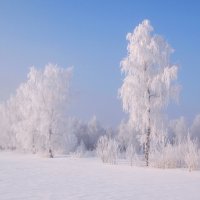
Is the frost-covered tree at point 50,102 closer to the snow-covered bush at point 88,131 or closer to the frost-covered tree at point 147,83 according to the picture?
the frost-covered tree at point 147,83

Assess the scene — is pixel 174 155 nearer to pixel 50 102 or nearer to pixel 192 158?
pixel 192 158

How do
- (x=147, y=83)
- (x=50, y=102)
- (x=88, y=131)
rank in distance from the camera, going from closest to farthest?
(x=147, y=83) → (x=50, y=102) → (x=88, y=131)

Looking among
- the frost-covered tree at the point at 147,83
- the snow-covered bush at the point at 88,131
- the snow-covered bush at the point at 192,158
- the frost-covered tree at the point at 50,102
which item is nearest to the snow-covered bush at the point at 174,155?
the snow-covered bush at the point at 192,158

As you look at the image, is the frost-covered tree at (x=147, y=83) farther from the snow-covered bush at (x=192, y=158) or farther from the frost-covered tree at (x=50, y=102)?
the frost-covered tree at (x=50, y=102)

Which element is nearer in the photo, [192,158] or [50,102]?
[192,158]

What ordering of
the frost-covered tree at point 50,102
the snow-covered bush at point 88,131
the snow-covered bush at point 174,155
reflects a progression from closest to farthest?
the snow-covered bush at point 174,155 → the frost-covered tree at point 50,102 → the snow-covered bush at point 88,131

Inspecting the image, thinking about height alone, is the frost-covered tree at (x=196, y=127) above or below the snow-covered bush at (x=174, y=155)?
above

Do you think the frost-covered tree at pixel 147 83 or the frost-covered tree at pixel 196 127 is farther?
the frost-covered tree at pixel 196 127

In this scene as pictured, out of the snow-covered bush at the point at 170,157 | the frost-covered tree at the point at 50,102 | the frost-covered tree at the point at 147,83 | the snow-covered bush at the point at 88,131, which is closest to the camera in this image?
the snow-covered bush at the point at 170,157

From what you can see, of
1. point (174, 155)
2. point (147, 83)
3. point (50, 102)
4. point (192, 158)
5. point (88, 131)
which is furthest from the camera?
point (88, 131)

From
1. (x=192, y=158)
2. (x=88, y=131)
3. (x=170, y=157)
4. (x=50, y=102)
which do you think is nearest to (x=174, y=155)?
(x=170, y=157)

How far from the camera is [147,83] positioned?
2777cm

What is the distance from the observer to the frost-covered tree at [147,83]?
2758 cm

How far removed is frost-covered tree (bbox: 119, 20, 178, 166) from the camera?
2758 centimetres
